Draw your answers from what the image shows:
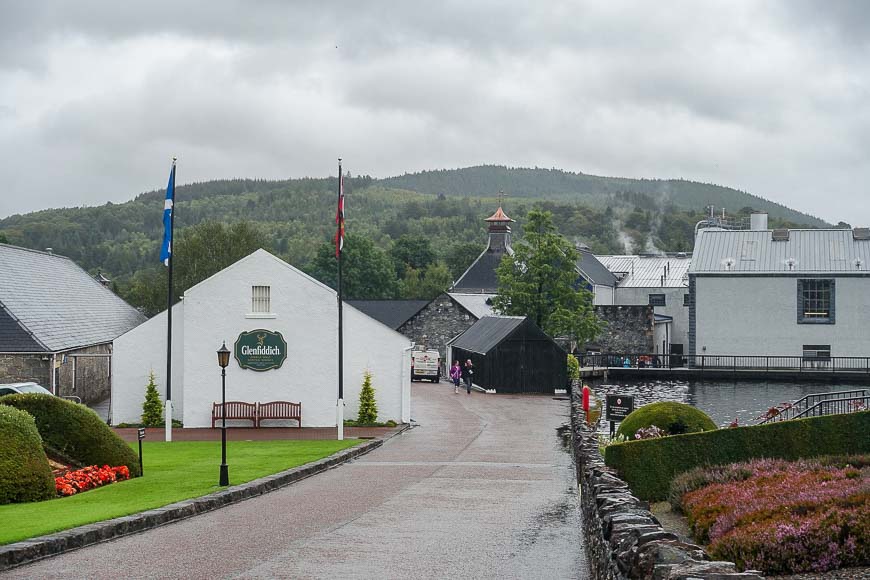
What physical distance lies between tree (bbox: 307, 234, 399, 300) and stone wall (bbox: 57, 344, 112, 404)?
207ft

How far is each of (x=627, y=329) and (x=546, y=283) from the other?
17.3 metres

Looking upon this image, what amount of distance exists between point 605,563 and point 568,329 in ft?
176

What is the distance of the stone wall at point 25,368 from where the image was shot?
118ft

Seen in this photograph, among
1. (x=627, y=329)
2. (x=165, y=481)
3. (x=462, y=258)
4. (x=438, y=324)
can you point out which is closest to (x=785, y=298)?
(x=627, y=329)

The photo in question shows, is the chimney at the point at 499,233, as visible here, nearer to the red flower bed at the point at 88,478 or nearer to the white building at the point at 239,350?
the white building at the point at 239,350

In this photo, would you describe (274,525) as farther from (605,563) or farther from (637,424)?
(637,424)

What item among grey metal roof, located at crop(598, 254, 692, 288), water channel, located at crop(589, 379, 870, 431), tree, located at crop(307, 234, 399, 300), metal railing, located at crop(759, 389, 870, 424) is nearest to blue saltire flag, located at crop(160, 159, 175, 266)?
metal railing, located at crop(759, 389, 870, 424)

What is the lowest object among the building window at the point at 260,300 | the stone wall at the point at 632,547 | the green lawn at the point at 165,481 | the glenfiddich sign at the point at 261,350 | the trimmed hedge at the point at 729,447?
the green lawn at the point at 165,481

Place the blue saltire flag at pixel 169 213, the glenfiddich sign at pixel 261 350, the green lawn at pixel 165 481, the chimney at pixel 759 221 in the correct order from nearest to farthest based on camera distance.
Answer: the green lawn at pixel 165 481 → the blue saltire flag at pixel 169 213 → the glenfiddich sign at pixel 261 350 → the chimney at pixel 759 221

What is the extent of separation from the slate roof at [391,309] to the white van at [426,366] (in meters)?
14.0

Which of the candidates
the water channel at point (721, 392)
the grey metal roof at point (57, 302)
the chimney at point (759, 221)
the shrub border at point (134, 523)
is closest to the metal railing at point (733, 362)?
the water channel at point (721, 392)

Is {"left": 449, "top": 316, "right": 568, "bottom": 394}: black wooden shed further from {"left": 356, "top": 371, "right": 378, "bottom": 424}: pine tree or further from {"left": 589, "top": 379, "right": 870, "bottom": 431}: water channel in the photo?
{"left": 356, "top": 371, "right": 378, "bottom": 424}: pine tree

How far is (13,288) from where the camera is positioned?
133ft

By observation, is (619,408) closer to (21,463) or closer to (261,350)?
(261,350)
